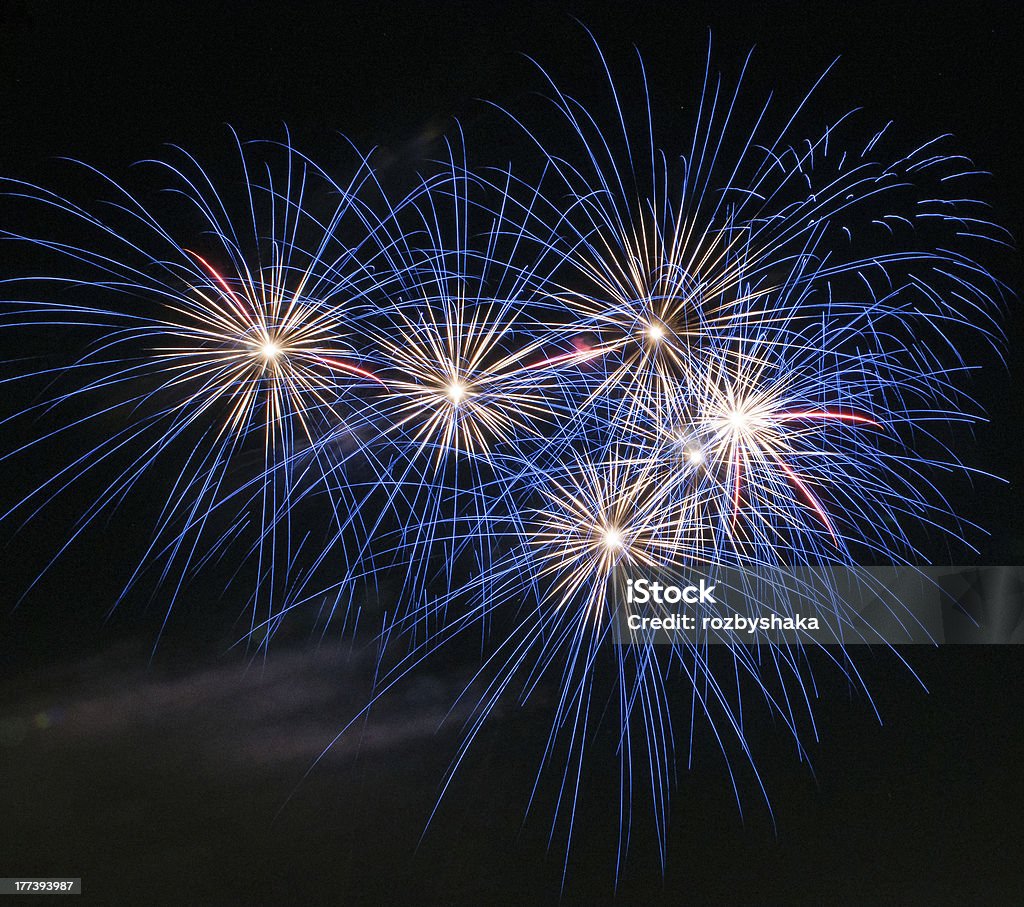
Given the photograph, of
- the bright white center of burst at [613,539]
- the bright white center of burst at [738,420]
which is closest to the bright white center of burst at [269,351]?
the bright white center of burst at [613,539]

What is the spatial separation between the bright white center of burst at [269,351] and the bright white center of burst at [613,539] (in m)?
1.59

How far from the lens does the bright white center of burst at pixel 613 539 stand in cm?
312

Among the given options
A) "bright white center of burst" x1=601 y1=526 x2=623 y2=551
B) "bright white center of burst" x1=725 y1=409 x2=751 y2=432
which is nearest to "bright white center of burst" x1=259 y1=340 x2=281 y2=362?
"bright white center of burst" x1=601 y1=526 x2=623 y2=551

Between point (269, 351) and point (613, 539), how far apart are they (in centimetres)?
167

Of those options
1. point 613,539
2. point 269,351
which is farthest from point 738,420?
point 269,351

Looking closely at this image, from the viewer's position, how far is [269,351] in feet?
10.2

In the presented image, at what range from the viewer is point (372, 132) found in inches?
126

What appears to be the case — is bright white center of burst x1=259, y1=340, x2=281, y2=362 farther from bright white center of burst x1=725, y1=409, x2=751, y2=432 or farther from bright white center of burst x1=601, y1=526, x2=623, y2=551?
bright white center of burst x1=725, y1=409, x2=751, y2=432


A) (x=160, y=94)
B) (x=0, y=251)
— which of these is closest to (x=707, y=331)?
(x=160, y=94)

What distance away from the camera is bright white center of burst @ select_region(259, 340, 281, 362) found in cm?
310

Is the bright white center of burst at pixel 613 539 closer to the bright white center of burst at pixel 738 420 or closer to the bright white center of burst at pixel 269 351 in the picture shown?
the bright white center of burst at pixel 738 420

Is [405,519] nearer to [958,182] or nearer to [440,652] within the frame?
[440,652]

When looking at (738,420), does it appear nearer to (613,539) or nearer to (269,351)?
(613,539)

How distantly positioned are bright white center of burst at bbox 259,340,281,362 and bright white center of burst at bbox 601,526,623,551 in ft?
5.22
